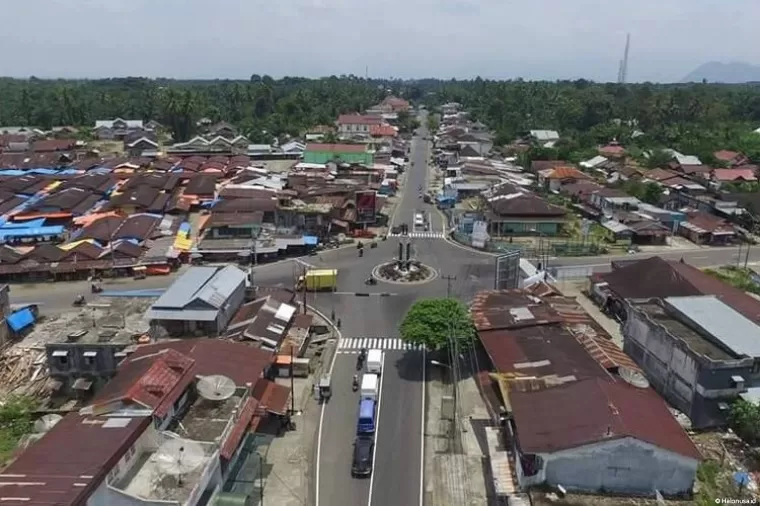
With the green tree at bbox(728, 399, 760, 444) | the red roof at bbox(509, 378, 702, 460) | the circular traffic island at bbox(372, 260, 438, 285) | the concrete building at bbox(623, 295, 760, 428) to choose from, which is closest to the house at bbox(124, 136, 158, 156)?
the circular traffic island at bbox(372, 260, 438, 285)

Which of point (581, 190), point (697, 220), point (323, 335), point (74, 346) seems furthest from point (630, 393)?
point (581, 190)

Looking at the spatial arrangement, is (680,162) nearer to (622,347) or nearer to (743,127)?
(743,127)

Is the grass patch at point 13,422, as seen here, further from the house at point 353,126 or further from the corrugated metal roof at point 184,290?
the house at point 353,126

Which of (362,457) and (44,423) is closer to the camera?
(362,457)

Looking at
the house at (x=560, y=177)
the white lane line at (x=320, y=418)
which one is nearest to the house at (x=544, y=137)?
the house at (x=560, y=177)

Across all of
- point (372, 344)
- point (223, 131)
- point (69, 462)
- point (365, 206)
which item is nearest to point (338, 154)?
point (365, 206)

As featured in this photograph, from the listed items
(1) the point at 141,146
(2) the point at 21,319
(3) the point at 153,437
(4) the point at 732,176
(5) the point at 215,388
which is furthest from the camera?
(1) the point at 141,146

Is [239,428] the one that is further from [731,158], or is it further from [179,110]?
[179,110]
